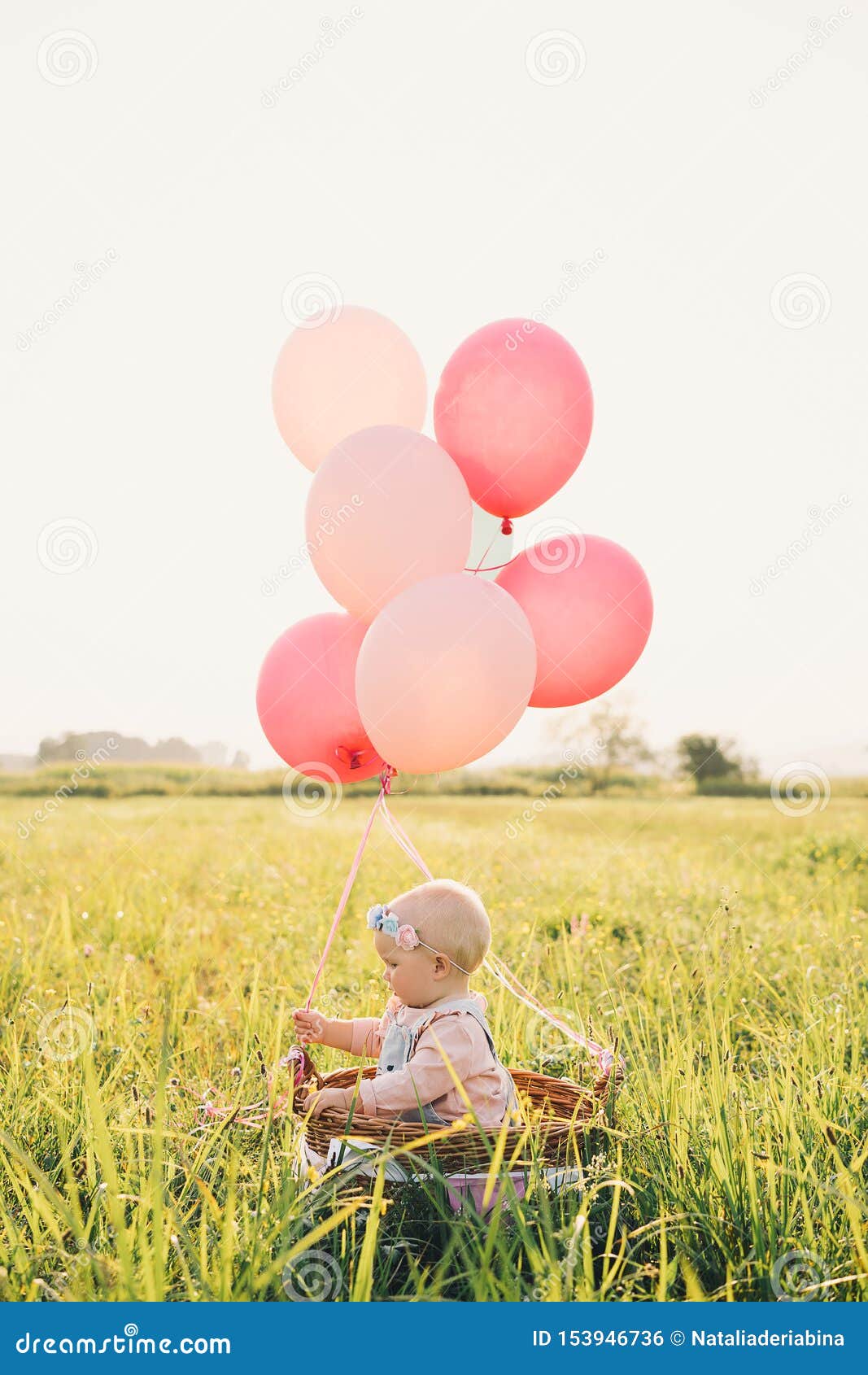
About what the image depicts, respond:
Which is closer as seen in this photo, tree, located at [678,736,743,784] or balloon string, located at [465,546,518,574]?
balloon string, located at [465,546,518,574]

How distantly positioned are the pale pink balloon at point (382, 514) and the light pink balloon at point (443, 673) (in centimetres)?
17

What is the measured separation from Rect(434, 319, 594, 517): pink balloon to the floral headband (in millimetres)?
1211

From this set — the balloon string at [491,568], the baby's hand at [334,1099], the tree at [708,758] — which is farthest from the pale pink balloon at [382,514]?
the tree at [708,758]

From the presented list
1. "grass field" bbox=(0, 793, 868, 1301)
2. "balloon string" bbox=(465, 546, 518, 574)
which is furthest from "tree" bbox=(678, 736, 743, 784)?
"balloon string" bbox=(465, 546, 518, 574)

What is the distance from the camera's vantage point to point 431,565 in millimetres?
2775

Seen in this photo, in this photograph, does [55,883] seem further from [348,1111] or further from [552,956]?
[348,1111]

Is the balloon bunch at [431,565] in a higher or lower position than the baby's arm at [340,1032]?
higher

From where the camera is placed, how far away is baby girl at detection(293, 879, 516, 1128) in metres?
2.48

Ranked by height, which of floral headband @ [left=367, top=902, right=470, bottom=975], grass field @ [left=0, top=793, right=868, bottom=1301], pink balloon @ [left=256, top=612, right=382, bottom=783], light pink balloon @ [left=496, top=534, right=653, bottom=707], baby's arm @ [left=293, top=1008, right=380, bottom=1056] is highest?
light pink balloon @ [left=496, top=534, right=653, bottom=707]

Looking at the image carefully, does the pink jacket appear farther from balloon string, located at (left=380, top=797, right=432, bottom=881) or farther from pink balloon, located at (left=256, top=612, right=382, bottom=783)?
pink balloon, located at (left=256, top=612, right=382, bottom=783)

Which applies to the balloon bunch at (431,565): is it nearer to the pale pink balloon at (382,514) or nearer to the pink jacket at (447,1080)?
the pale pink balloon at (382,514)

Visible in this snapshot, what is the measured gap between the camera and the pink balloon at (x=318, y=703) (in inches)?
115

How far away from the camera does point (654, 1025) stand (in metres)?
3.54

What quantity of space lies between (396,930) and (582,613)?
1.01 m
